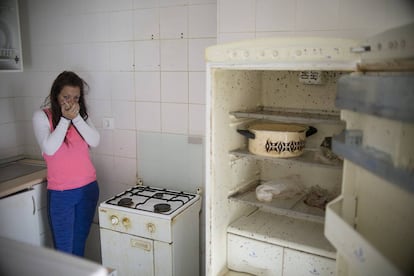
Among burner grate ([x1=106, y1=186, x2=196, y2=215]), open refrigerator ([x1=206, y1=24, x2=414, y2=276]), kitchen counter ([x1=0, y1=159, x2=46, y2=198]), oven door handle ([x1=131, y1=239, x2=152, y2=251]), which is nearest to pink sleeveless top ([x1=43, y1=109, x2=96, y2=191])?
kitchen counter ([x1=0, y1=159, x2=46, y2=198])

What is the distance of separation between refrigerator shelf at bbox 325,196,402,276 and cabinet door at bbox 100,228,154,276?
1303mm

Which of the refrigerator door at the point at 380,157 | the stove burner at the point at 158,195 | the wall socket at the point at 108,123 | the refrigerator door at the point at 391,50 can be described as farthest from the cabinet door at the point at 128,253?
the refrigerator door at the point at 391,50

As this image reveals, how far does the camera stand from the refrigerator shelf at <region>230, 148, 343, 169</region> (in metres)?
1.45

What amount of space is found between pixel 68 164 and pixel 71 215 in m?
0.34

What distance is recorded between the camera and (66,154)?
230 cm

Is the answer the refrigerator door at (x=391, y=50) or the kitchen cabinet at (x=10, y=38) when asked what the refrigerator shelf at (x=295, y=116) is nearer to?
the refrigerator door at (x=391, y=50)

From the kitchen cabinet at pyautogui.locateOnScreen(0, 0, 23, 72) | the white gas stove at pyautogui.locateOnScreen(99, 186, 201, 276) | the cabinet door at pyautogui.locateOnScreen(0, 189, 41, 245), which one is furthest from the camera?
the kitchen cabinet at pyautogui.locateOnScreen(0, 0, 23, 72)

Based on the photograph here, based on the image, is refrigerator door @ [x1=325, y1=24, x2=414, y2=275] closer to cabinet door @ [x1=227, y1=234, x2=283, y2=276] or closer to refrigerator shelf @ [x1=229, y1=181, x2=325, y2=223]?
refrigerator shelf @ [x1=229, y1=181, x2=325, y2=223]

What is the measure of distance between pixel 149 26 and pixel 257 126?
1073 millimetres

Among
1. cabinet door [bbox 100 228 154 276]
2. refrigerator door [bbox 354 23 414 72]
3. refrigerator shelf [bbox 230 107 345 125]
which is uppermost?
refrigerator door [bbox 354 23 414 72]

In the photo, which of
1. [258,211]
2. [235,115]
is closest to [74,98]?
[235,115]

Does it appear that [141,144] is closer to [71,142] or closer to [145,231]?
[71,142]

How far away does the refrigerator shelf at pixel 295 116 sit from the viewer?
1.41m

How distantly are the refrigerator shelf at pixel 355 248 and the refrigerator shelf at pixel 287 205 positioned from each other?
47cm
